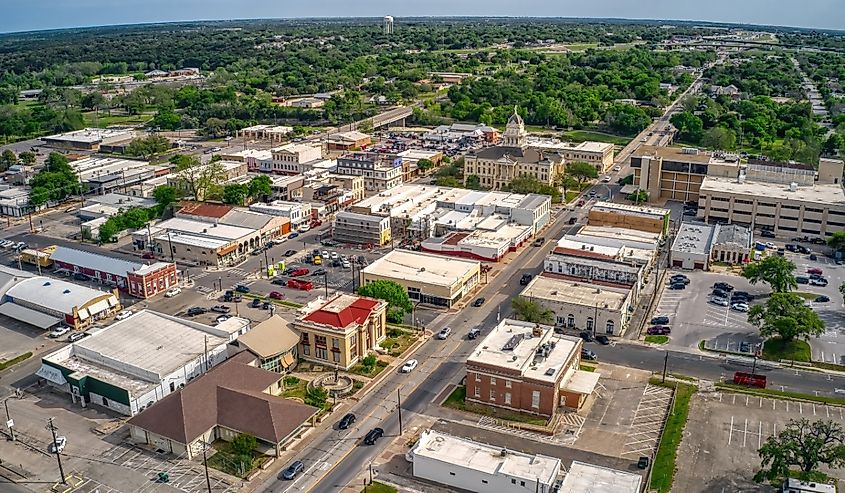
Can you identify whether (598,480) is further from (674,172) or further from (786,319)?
(674,172)

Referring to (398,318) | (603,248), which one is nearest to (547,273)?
(603,248)

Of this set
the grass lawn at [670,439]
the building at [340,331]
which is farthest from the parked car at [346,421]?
the grass lawn at [670,439]

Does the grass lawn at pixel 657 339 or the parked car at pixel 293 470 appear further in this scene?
the grass lawn at pixel 657 339

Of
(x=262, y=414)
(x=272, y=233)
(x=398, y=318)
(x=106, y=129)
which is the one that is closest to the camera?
(x=262, y=414)

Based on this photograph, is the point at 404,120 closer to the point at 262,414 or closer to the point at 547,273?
the point at 547,273

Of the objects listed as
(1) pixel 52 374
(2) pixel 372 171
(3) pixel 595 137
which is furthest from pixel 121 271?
(3) pixel 595 137

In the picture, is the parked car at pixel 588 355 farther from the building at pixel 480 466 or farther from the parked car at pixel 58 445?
the parked car at pixel 58 445
